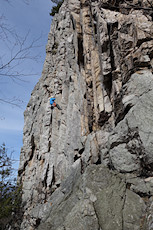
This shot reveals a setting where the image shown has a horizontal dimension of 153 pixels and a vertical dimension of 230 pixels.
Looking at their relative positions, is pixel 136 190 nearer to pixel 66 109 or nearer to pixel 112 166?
pixel 112 166

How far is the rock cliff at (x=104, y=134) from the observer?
5707 millimetres

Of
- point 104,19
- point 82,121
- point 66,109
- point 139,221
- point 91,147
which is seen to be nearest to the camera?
point 139,221

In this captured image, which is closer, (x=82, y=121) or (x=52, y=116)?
(x=82, y=121)

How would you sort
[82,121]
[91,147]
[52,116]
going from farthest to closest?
[52,116]
[82,121]
[91,147]

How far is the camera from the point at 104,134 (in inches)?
393

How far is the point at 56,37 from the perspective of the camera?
26.6 meters

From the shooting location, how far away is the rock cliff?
5.71 meters

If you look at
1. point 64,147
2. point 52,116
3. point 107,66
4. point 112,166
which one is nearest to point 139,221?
point 112,166

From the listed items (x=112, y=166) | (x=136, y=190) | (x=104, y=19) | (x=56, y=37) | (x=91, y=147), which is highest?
(x=56, y=37)

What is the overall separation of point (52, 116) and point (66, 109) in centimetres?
278

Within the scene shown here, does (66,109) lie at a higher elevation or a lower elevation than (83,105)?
higher

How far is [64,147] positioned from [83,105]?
4374 mm

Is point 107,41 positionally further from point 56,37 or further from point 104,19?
point 56,37

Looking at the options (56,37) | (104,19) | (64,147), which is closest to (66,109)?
(64,147)
